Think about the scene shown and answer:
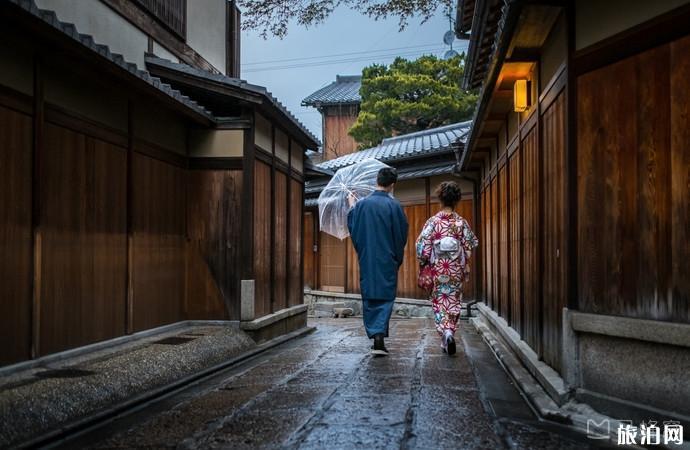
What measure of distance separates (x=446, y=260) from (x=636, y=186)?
407 cm

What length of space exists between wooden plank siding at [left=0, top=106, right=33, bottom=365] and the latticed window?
4845mm

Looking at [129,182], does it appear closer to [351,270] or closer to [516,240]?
[516,240]

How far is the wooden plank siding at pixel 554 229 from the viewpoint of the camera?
5.76m

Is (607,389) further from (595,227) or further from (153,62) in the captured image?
(153,62)

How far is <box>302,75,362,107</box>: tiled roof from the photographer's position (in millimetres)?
37688

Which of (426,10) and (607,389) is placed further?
(426,10)

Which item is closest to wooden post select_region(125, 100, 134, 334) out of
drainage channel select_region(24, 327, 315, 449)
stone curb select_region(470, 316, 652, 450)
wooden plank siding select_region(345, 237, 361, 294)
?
drainage channel select_region(24, 327, 315, 449)

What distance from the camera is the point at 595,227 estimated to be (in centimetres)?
518

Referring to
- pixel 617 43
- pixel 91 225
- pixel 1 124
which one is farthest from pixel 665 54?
pixel 91 225

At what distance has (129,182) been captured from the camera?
8.53 meters

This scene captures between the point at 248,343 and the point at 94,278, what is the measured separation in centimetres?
277

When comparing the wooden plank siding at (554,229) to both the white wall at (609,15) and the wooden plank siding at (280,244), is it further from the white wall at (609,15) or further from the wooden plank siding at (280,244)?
the wooden plank siding at (280,244)

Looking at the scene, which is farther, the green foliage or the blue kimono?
the green foliage

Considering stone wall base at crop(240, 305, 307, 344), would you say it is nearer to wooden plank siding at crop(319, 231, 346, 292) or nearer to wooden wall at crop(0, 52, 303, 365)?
wooden wall at crop(0, 52, 303, 365)
